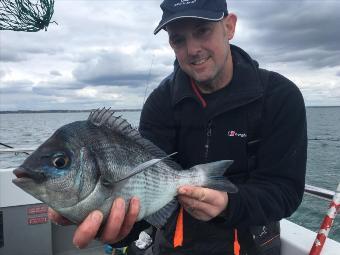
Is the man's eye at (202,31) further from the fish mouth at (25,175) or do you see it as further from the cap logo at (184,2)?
the fish mouth at (25,175)

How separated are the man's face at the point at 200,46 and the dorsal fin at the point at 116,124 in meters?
0.83

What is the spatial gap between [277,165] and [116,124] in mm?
1280

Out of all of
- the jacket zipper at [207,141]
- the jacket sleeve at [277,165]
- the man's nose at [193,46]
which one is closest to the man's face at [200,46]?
the man's nose at [193,46]

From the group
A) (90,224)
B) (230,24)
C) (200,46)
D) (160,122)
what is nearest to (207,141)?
(160,122)

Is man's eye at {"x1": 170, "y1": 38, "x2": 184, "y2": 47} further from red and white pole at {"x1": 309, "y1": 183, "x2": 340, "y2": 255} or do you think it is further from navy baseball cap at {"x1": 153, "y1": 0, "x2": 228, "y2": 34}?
red and white pole at {"x1": 309, "y1": 183, "x2": 340, "y2": 255}

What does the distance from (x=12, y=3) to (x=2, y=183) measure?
2360mm

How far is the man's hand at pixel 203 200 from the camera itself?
236 centimetres

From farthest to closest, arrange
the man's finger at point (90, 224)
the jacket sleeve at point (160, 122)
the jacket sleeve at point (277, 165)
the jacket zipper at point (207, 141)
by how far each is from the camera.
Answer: the jacket sleeve at point (160, 122), the jacket zipper at point (207, 141), the jacket sleeve at point (277, 165), the man's finger at point (90, 224)

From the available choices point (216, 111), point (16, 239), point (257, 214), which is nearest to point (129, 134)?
point (216, 111)

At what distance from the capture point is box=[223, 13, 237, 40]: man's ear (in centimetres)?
318

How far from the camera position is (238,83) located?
3.10m

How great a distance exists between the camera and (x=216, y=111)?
10.0ft

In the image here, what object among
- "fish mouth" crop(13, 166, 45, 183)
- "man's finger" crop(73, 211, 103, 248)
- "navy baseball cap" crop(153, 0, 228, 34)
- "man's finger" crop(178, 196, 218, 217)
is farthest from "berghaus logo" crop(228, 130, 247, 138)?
"fish mouth" crop(13, 166, 45, 183)

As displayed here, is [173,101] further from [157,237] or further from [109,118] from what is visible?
[157,237]
